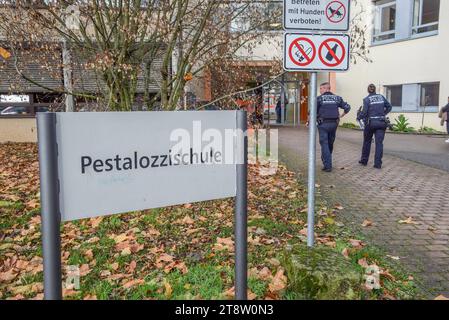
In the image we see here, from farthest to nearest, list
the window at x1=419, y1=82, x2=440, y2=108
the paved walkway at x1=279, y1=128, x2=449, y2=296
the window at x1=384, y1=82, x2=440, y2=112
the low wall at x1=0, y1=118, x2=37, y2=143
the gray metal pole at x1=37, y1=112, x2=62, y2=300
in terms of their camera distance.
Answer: the window at x1=384, y1=82, x2=440, y2=112 < the window at x1=419, y1=82, x2=440, y2=108 < the low wall at x1=0, y1=118, x2=37, y2=143 < the paved walkway at x1=279, y1=128, x2=449, y2=296 < the gray metal pole at x1=37, y1=112, x2=62, y2=300

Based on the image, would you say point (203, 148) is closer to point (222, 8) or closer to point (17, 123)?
point (222, 8)

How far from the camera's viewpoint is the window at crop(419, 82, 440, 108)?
18.8 metres

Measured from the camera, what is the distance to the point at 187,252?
4500mm

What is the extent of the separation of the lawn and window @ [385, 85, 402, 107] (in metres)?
16.1

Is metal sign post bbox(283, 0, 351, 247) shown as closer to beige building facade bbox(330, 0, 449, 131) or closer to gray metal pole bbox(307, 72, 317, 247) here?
gray metal pole bbox(307, 72, 317, 247)

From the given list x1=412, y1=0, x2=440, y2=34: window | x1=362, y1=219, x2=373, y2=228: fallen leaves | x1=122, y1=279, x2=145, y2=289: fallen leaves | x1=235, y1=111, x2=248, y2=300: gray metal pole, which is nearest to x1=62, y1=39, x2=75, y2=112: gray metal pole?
x1=122, y1=279, x2=145, y2=289: fallen leaves

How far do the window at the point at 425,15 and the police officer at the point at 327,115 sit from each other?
13035mm

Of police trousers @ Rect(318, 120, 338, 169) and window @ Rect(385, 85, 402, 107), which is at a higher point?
window @ Rect(385, 85, 402, 107)

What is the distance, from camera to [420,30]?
64.0 feet

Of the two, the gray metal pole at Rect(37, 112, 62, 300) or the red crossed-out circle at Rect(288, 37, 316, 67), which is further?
the red crossed-out circle at Rect(288, 37, 316, 67)

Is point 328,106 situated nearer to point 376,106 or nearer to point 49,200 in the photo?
point 376,106

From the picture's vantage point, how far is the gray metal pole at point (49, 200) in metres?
2.16
